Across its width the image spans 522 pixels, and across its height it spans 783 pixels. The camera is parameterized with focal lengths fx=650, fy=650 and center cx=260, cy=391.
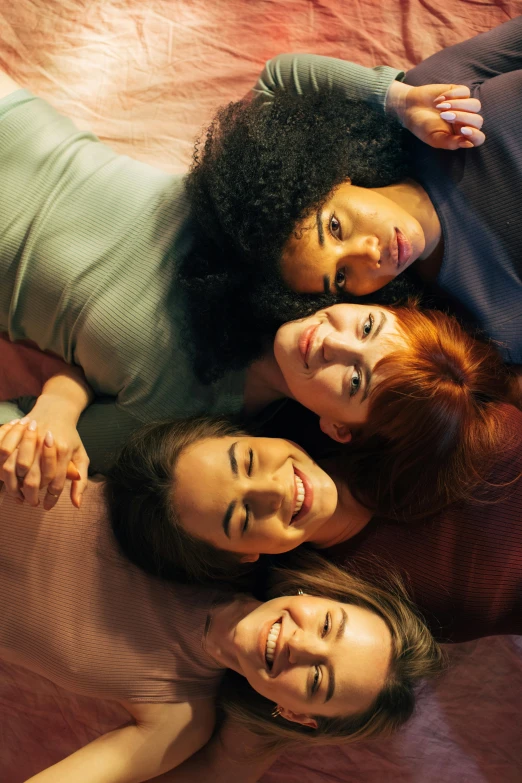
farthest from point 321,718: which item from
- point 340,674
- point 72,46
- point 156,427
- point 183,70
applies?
point 72,46

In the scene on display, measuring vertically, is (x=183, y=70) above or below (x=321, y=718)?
above

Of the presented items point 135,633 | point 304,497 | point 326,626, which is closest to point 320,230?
point 304,497

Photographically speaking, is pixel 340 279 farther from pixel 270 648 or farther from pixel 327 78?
pixel 270 648

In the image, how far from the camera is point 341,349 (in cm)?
117

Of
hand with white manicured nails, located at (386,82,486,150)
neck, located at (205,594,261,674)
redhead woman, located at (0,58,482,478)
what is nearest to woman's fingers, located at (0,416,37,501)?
redhead woman, located at (0,58,482,478)

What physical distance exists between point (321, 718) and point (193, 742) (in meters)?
0.35

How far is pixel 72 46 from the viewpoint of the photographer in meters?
1.61

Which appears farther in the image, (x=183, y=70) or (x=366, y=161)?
(x=183, y=70)

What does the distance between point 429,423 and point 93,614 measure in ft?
2.53

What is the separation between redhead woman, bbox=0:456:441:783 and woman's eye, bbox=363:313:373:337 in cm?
48

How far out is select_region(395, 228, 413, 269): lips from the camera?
120 centimetres

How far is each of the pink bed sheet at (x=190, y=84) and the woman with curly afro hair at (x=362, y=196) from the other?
0.69 feet

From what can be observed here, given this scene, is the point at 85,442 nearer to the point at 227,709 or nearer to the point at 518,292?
the point at 227,709

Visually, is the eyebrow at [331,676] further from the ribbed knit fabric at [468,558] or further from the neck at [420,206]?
the neck at [420,206]
